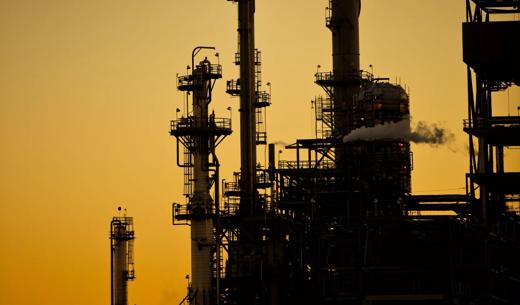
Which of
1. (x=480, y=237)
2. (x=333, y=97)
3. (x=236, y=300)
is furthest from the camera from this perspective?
(x=333, y=97)

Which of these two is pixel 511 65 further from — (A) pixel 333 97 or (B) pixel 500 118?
(A) pixel 333 97

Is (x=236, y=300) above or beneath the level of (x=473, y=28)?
beneath

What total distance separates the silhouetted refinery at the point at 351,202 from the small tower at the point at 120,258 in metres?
7.40

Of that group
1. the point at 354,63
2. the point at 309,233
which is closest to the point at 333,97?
the point at 354,63

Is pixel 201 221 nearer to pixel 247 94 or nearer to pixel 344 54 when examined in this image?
pixel 247 94

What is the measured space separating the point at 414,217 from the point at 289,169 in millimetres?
17370

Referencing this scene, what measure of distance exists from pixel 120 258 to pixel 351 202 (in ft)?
50.4

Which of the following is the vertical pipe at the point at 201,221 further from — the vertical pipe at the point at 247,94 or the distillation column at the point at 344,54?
the distillation column at the point at 344,54

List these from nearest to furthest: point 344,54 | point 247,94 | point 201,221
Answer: point 201,221 → point 247,94 → point 344,54

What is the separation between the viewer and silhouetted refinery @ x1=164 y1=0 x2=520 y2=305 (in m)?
149

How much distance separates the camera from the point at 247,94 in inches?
6575

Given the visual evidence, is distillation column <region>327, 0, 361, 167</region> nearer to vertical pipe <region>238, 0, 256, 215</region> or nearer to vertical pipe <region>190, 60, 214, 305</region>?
vertical pipe <region>238, 0, 256, 215</region>

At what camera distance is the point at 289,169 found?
165125 mm

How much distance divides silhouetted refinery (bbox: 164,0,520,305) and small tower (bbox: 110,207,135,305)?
24.3 feet
